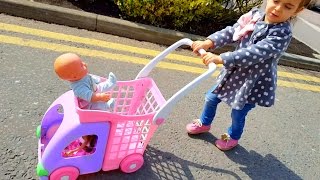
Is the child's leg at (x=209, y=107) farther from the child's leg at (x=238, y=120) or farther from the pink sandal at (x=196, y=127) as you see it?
the child's leg at (x=238, y=120)

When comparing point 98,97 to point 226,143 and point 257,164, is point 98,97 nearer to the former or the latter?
point 226,143

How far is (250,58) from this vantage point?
2.38m

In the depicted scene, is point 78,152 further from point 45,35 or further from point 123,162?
point 45,35

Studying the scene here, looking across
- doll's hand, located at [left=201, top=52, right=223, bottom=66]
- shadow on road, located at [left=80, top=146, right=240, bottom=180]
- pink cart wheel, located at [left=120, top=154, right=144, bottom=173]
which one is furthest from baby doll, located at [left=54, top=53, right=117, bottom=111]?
doll's hand, located at [left=201, top=52, right=223, bottom=66]

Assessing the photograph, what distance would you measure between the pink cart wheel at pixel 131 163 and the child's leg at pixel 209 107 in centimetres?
79

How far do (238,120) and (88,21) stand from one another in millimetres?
2268

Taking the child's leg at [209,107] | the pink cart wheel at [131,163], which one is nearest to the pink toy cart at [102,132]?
the pink cart wheel at [131,163]

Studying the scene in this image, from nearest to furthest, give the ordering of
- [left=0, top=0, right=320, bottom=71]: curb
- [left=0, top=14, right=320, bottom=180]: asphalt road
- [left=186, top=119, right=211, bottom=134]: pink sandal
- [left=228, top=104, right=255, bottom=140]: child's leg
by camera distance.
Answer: [left=0, top=14, right=320, bottom=180]: asphalt road, [left=228, top=104, right=255, bottom=140]: child's leg, [left=186, top=119, right=211, bottom=134]: pink sandal, [left=0, top=0, right=320, bottom=71]: curb

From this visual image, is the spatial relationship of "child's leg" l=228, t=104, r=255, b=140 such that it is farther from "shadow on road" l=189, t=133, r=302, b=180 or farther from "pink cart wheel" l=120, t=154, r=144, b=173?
"pink cart wheel" l=120, t=154, r=144, b=173

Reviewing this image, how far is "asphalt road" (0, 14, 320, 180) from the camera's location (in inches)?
103

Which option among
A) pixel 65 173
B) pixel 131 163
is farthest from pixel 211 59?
pixel 65 173

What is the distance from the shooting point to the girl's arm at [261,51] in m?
2.37

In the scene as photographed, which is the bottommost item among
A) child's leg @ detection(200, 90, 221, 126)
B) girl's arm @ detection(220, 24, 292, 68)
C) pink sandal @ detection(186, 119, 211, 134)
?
pink sandal @ detection(186, 119, 211, 134)

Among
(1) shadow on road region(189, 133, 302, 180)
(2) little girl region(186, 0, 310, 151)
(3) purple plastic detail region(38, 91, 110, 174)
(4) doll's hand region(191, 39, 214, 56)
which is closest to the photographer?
(3) purple plastic detail region(38, 91, 110, 174)
